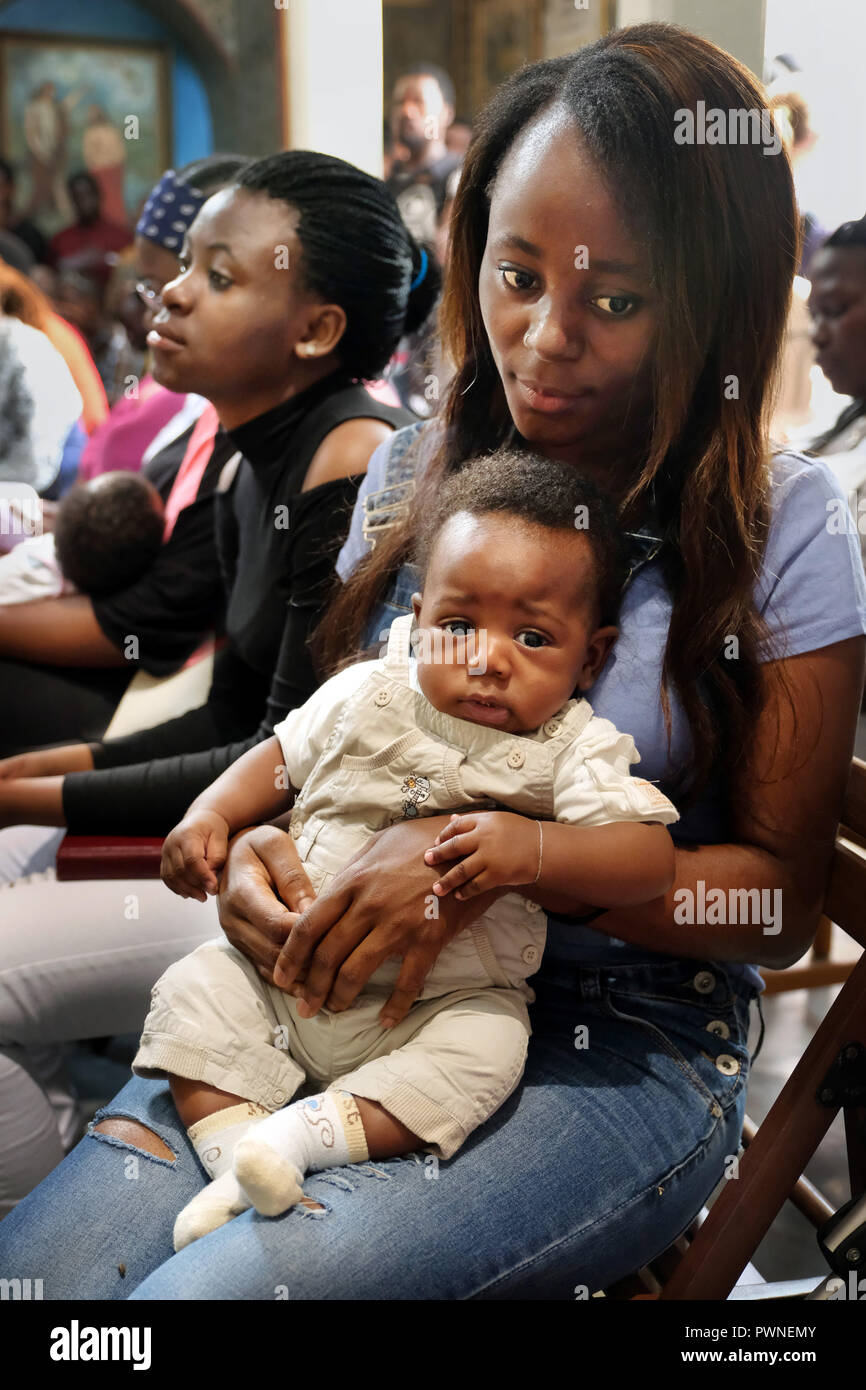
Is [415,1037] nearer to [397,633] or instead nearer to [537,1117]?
[537,1117]

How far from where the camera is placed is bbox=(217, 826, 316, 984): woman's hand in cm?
127

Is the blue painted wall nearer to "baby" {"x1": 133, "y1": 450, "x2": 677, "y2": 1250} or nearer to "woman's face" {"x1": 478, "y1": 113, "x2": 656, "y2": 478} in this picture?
"woman's face" {"x1": 478, "y1": 113, "x2": 656, "y2": 478}

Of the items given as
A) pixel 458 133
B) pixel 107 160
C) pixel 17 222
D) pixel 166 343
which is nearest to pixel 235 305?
pixel 166 343

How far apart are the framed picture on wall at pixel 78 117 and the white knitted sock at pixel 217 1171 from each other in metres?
4.89

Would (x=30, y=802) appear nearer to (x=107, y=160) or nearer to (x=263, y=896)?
(x=263, y=896)

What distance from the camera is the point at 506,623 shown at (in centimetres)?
121

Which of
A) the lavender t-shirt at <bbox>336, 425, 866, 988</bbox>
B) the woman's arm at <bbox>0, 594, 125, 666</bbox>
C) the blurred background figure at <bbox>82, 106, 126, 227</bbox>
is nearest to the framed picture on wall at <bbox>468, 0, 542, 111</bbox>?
the woman's arm at <bbox>0, 594, 125, 666</bbox>

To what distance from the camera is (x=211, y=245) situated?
5.56ft

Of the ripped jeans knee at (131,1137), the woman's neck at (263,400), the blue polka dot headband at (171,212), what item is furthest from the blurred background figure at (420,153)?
the ripped jeans knee at (131,1137)

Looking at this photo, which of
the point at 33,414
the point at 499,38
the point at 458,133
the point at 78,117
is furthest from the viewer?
the point at 78,117

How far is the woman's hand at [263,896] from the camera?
127 centimetres

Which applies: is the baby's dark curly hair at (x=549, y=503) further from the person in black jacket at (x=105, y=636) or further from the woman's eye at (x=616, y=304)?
the person in black jacket at (x=105, y=636)

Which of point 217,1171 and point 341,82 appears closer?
point 217,1171

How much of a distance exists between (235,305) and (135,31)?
485 centimetres
